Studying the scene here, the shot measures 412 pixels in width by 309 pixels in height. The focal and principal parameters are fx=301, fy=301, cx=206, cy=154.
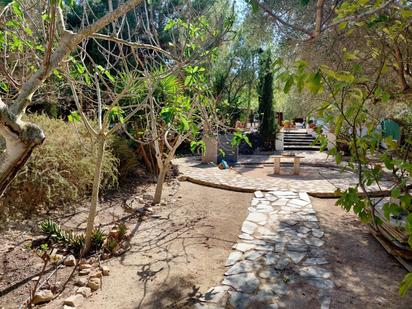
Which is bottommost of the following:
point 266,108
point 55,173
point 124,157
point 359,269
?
point 359,269

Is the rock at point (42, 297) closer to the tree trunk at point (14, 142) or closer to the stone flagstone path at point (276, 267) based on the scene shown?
the stone flagstone path at point (276, 267)

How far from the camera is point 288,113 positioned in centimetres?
2833

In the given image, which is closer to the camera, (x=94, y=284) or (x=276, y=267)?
(x=94, y=284)

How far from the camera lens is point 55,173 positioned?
4.89 meters

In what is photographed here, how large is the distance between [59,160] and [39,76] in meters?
3.82

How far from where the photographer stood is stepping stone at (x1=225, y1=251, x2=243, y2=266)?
12.0 feet

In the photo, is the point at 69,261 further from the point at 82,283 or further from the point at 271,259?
the point at 271,259

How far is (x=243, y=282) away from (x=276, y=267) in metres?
0.54

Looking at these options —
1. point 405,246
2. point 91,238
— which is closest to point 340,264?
point 405,246

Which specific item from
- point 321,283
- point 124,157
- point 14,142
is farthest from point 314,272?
point 124,157

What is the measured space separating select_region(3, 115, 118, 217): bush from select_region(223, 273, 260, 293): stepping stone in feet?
8.15

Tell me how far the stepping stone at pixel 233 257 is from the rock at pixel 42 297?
189 cm

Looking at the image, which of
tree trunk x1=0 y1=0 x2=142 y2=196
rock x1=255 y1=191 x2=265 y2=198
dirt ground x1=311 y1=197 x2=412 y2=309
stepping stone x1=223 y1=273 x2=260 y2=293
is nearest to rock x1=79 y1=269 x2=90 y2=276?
stepping stone x1=223 y1=273 x2=260 y2=293

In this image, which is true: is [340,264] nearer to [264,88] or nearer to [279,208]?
[279,208]
